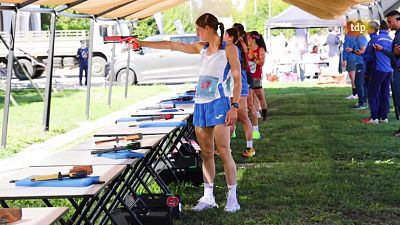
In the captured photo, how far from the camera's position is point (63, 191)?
384 centimetres

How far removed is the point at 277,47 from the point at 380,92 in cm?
1701

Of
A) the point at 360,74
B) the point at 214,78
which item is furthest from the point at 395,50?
the point at 214,78

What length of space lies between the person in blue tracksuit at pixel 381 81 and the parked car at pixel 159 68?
13332mm

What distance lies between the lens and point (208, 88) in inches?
258

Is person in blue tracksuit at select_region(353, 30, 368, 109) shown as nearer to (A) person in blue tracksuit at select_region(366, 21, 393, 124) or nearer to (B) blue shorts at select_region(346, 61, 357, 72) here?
(B) blue shorts at select_region(346, 61, 357, 72)

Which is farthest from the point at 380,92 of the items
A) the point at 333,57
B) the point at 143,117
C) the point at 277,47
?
the point at 277,47

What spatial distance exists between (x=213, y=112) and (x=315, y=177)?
2.02 meters

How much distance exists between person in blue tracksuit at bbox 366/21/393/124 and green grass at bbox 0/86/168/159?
4.96 m

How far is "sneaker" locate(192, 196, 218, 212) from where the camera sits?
21.9 feet

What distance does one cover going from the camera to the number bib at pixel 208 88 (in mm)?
6551

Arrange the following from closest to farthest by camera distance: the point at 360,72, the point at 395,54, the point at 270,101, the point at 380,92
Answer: the point at 395,54 → the point at 380,92 → the point at 360,72 → the point at 270,101

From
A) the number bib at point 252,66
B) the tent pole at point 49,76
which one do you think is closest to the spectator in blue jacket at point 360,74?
the number bib at point 252,66

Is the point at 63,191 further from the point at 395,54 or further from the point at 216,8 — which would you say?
the point at 216,8

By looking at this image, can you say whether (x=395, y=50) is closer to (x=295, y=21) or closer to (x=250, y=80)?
(x=250, y=80)
